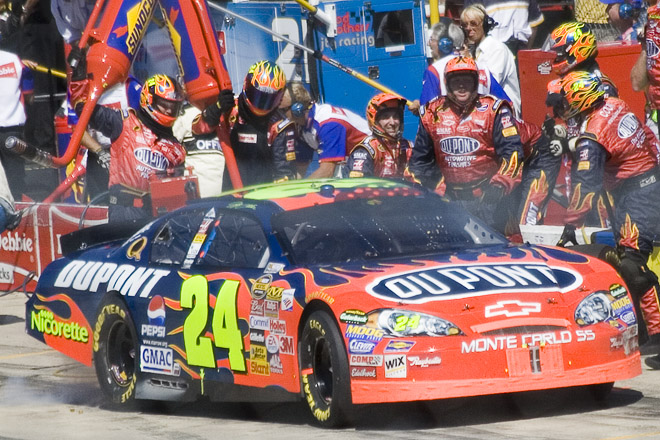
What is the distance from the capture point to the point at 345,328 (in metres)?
6.61

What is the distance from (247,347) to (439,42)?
5.37m

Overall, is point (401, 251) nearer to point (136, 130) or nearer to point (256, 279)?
point (256, 279)

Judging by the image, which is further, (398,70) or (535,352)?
(398,70)

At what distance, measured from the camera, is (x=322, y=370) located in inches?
271

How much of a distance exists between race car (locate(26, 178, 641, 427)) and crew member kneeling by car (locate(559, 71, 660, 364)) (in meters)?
1.18

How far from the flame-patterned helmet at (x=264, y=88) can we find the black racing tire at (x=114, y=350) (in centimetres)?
306

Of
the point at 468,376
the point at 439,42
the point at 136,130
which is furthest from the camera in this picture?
the point at 439,42

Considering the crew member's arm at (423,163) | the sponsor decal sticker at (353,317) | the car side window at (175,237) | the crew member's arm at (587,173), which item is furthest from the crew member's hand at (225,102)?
the sponsor decal sticker at (353,317)

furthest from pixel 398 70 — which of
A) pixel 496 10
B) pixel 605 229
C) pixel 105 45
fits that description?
pixel 605 229

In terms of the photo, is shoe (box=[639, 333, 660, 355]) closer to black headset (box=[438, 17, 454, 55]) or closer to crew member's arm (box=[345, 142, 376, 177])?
crew member's arm (box=[345, 142, 376, 177])

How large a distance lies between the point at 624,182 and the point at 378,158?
241cm

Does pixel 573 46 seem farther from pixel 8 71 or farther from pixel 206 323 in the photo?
pixel 8 71

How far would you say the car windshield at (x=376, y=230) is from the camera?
24.2 ft

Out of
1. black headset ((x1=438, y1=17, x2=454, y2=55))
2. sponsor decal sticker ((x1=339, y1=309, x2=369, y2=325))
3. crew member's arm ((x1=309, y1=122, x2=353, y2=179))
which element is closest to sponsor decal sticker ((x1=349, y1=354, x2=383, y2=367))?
sponsor decal sticker ((x1=339, y1=309, x2=369, y2=325))
